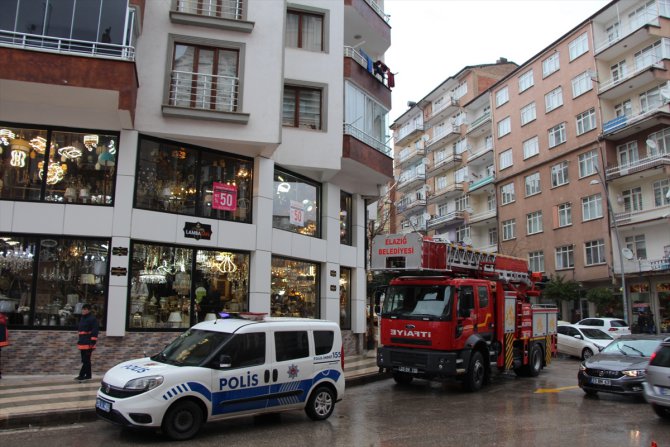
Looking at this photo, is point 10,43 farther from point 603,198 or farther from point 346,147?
point 603,198

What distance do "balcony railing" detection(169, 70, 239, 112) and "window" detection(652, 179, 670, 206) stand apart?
2901cm

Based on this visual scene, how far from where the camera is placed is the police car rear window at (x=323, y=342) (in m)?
10.1

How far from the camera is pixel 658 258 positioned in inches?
1345

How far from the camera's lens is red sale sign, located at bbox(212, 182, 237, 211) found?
54.2 feet

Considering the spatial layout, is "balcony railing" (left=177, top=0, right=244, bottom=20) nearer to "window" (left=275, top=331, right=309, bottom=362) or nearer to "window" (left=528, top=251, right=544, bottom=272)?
"window" (left=275, top=331, right=309, bottom=362)

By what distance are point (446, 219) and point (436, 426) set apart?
4755 centimetres

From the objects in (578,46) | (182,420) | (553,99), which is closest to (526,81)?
(553,99)

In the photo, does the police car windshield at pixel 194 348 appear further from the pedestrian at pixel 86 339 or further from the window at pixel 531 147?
the window at pixel 531 147

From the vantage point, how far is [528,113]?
4562 centimetres

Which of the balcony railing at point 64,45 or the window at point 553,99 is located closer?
the balcony railing at point 64,45

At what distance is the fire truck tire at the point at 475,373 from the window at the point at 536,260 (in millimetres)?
30698

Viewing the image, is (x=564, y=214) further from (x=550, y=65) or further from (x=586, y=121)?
(x=550, y=65)

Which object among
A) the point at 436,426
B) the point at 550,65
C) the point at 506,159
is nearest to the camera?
the point at 436,426

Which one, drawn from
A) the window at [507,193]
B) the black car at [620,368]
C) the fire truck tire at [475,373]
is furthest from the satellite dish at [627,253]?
the fire truck tire at [475,373]
